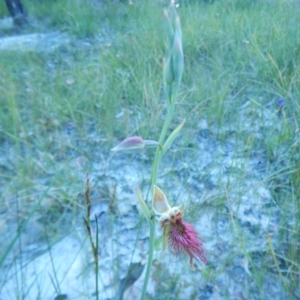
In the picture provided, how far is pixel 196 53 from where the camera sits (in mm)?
2281

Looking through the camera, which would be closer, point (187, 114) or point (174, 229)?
point (174, 229)

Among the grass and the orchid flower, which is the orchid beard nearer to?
the orchid flower

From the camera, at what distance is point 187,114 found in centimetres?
172

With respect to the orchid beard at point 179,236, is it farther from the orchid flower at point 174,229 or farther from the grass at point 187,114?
the grass at point 187,114

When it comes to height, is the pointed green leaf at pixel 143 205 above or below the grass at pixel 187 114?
above

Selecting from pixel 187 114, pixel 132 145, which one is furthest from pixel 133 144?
pixel 187 114

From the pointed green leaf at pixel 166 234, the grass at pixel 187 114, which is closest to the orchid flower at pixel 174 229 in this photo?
the pointed green leaf at pixel 166 234

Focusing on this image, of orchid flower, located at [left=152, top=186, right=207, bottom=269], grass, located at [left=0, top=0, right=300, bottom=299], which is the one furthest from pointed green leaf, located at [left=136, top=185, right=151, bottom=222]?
grass, located at [left=0, top=0, right=300, bottom=299]

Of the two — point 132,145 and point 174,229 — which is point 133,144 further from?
point 174,229

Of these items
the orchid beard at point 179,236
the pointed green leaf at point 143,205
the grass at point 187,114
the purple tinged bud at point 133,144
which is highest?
the purple tinged bud at point 133,144

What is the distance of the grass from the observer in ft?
4.24

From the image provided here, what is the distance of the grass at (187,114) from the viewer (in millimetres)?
1293

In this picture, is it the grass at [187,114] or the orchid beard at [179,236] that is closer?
the orchid beard at [179,236]

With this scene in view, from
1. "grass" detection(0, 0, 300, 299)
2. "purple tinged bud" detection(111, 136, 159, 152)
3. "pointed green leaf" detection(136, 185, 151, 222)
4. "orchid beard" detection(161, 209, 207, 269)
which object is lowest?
"grass" detection(0, 0, 300, 299)
